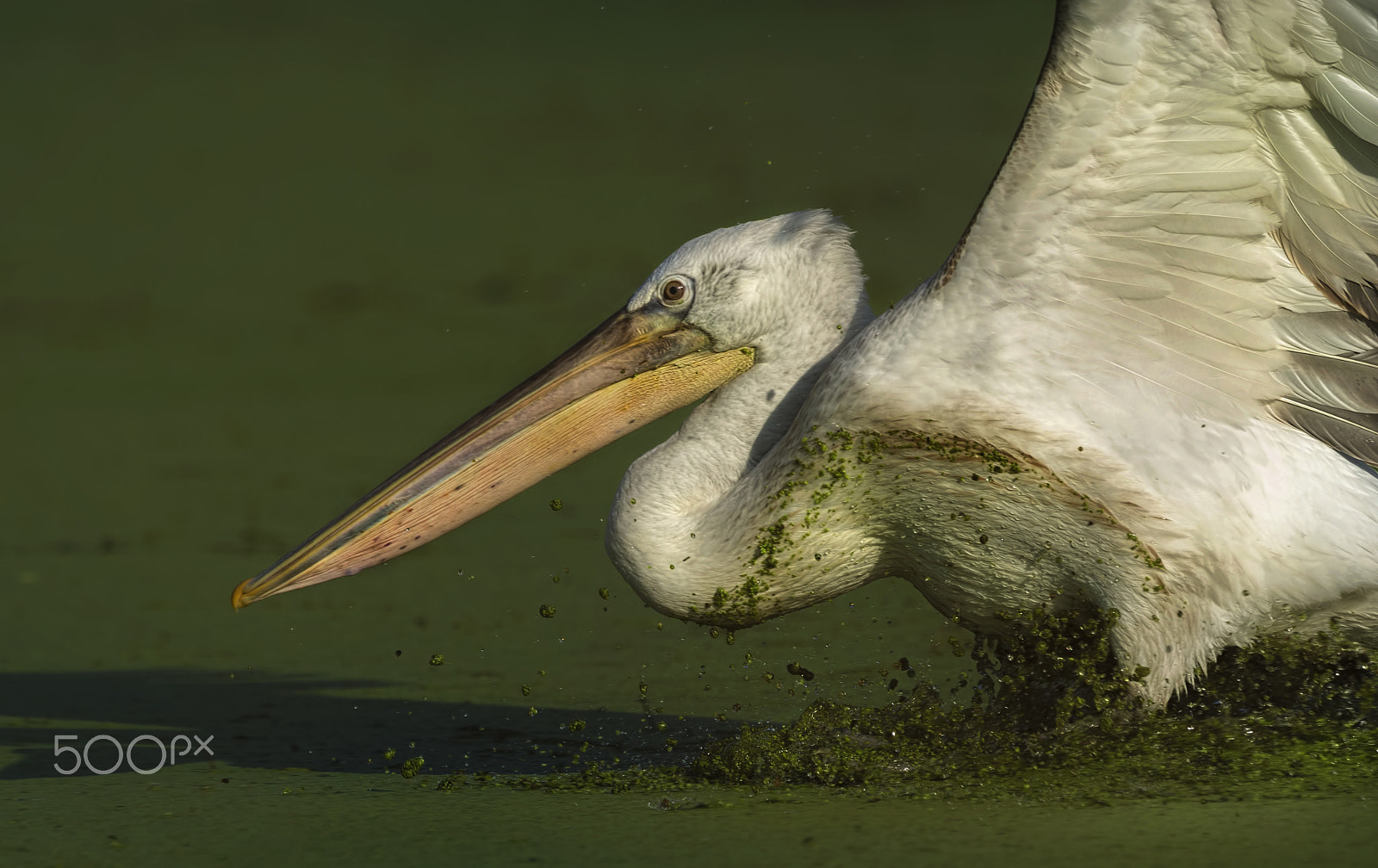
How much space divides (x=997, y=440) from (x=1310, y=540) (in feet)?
2.71

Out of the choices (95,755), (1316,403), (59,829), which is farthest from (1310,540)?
(95,755)

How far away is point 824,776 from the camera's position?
3.41 m

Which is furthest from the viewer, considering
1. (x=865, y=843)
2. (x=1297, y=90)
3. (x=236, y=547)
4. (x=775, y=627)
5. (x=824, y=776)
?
(x=236, y=547)

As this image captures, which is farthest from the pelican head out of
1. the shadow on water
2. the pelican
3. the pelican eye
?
the shadow on water

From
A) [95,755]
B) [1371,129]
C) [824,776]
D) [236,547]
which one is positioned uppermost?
[1371,129]

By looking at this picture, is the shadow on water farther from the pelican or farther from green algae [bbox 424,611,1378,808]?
the pelican

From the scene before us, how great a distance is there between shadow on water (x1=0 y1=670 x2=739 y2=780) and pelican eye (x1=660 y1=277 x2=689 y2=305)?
124 centimetres

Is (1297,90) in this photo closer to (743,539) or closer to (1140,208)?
(1140,208)

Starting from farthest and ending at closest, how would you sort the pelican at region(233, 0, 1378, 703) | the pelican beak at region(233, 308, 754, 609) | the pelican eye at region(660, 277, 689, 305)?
the pelican eye at region(660, 277, 689, 305), the pelican beak at region(233, 308, 754, 609), the pelican at region(233, 0, 1378, 703)

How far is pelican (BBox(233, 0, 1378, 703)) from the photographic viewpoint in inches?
129

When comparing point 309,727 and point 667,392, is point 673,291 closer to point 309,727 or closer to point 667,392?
point 667,392

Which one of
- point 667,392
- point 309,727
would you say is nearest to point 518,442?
point 667,392

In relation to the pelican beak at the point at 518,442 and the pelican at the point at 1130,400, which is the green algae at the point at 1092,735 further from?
the pelican beak at the point at 518,442

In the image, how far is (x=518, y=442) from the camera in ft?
12.9
